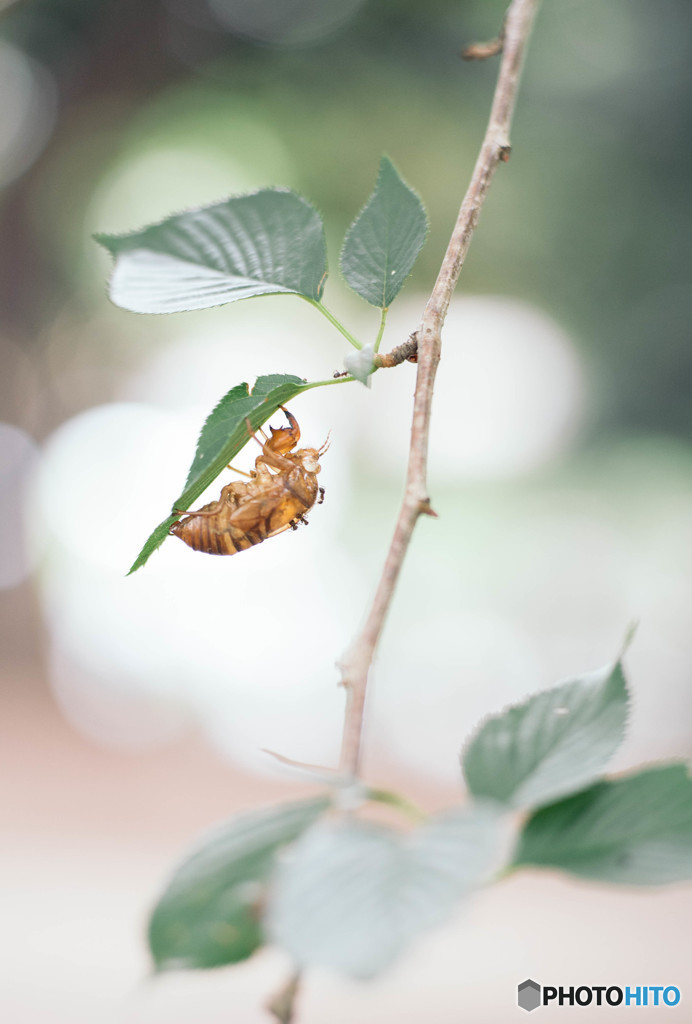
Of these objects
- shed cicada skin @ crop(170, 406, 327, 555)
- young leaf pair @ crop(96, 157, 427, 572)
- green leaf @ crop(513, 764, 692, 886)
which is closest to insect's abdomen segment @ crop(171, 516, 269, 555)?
shed cicada skin @ crop(170, 406, 327, 555)

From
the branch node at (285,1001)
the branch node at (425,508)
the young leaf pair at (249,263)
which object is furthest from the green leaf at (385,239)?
the branch node at (285,1001)

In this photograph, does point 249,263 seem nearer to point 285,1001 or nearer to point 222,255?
point 222,255

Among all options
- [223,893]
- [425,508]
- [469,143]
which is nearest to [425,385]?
[425,508]

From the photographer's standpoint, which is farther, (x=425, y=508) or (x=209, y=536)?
(x=209, y=536)

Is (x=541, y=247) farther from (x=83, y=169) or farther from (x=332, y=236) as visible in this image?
(x=83, y=169)

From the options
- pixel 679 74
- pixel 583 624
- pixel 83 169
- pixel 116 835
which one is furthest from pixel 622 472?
pixel 83 169
